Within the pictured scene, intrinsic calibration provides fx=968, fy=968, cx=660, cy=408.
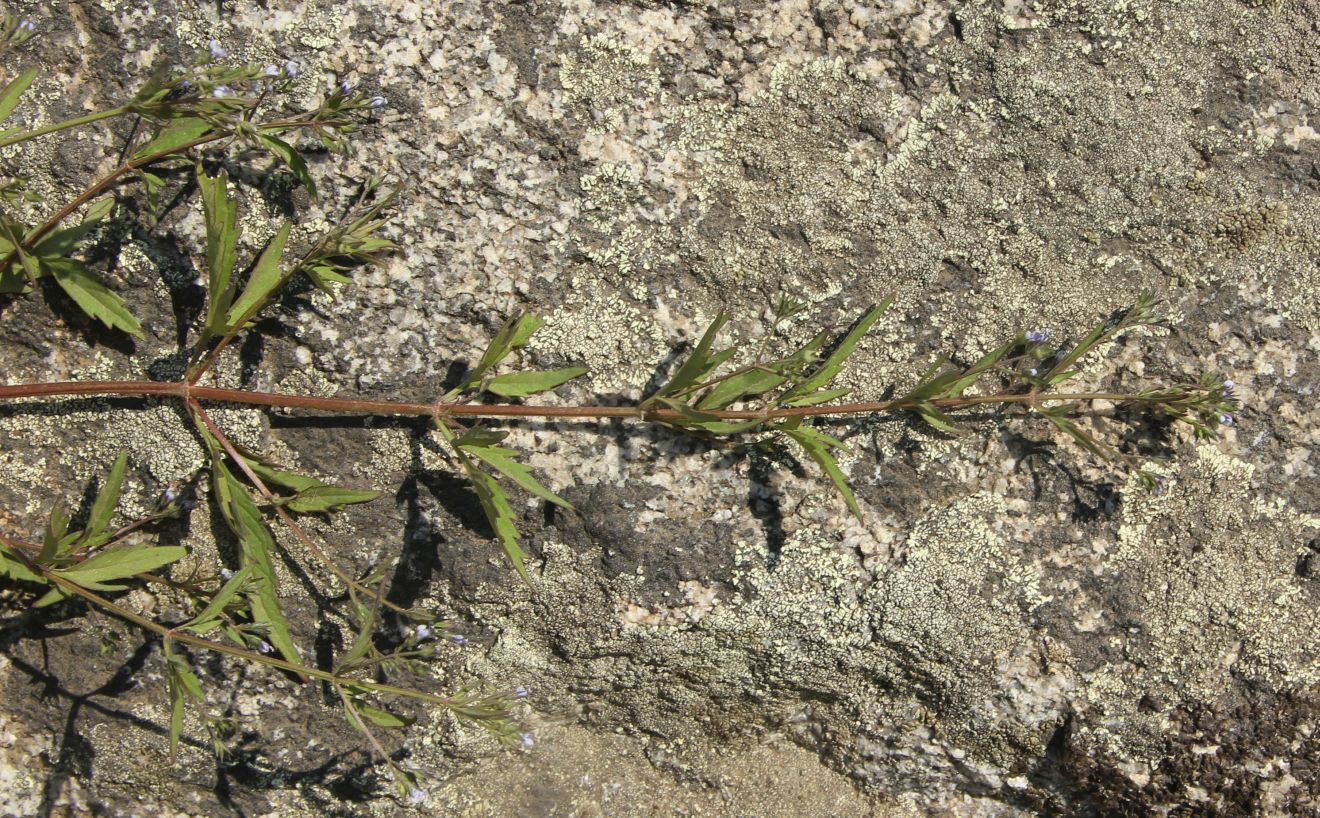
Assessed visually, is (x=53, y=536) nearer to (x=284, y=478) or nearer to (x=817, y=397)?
(x=284, y=478)

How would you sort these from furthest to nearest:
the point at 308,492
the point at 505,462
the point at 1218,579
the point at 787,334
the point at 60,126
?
the point at 1218,579 → the point at 787,334 → the point at 308,492 → the point at 505,462 → the point at 60,126

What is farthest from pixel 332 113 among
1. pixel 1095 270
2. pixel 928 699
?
pixel 928 699

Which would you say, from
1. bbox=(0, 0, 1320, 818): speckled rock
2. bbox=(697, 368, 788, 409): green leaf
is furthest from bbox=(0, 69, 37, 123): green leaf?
bbox=(697, 368, 788, 409): green leaf

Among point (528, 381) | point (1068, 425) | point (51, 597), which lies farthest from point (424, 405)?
point (1068, 425)

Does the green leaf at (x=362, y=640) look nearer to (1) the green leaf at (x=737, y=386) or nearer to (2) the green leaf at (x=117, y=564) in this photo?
(2) the green leaf at (x=117, y=564)

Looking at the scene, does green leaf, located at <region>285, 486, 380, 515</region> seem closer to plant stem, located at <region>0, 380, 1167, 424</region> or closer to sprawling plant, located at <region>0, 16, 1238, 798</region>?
sprawling plant, located at <region>0, 16, 1238, 798</region>

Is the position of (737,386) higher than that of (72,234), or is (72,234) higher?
(737,386)
